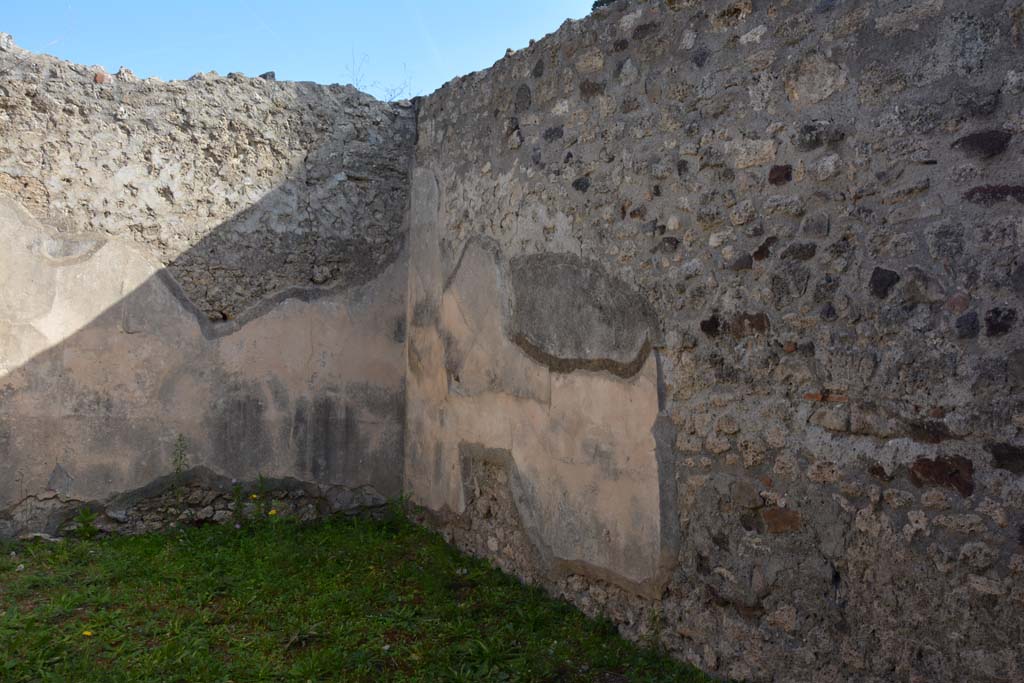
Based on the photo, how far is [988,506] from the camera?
2035 mm

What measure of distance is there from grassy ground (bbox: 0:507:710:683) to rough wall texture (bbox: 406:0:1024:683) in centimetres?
26

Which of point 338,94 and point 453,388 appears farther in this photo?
point 338,94

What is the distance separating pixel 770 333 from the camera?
2555mm

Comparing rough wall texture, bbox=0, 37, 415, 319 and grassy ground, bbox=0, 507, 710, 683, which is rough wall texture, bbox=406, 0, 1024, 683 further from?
rough wall texture, bbox=0, 37, 415, 319

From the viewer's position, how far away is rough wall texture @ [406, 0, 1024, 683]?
2090mm

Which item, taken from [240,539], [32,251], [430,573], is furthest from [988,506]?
[32,251]

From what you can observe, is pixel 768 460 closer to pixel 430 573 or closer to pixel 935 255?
pixel 935 255

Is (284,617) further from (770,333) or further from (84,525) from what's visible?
(770,333)

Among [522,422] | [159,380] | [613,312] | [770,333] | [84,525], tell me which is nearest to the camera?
[770,333]

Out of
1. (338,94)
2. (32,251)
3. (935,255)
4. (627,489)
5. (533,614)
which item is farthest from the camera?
(338,94)

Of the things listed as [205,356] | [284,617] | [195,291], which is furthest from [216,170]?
[284,617]

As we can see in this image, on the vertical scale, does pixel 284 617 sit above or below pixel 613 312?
below

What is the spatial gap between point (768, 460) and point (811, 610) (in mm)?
431

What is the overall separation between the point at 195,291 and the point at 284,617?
1.88 metres
